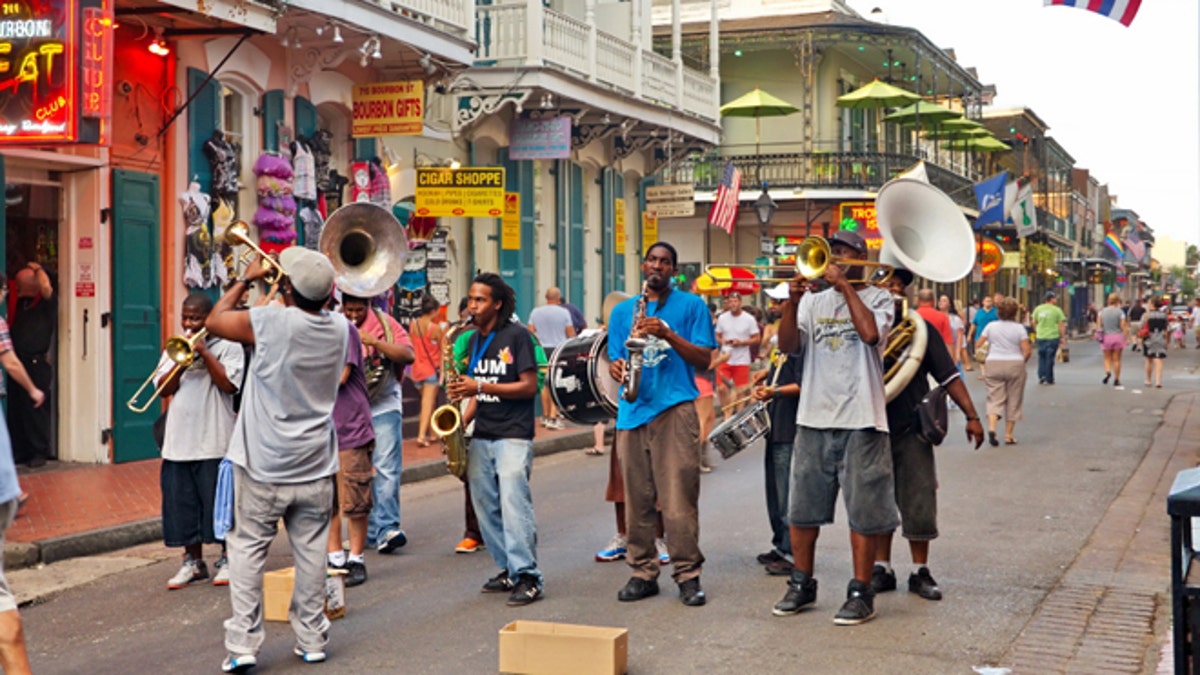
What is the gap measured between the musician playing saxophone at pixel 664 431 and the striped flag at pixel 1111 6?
7390 mm

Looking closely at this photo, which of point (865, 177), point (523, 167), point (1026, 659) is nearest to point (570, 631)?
point (1026, 659)

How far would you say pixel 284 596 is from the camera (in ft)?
23.5

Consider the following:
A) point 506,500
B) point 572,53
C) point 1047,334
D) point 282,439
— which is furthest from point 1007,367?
point 282,439

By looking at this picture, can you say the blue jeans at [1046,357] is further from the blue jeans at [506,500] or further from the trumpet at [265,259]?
the trumpet at [265,259]

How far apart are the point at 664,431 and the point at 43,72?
6446mm

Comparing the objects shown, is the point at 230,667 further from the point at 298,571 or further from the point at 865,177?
the point at 865,177

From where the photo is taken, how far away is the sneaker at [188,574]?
8.27 m

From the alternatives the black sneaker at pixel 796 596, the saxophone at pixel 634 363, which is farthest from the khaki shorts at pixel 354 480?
the black sneaker at pixel 796 596

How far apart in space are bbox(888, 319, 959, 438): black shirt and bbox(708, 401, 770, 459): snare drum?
0.73 m

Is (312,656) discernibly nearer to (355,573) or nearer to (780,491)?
(355,573)

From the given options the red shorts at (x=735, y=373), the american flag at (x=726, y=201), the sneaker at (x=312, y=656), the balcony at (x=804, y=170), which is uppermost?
the balcony at (x=804, y=170)

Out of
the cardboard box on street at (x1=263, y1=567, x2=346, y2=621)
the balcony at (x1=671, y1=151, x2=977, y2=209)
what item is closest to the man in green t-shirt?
the balcony at (x1=671, y1=151, x2=977, y2=209)

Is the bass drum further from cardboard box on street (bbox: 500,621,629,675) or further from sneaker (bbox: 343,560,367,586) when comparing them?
cardboard box on street (bbox: 500,621,629,675)

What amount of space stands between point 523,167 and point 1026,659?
1607 centimetres
